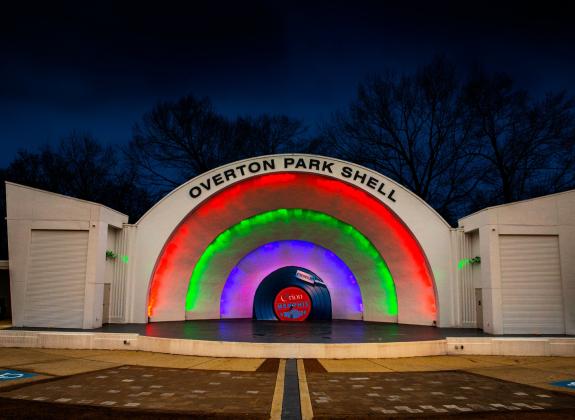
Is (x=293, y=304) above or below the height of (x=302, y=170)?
below

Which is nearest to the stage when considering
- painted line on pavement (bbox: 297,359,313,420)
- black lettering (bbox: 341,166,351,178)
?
painted line on pavement (bbox: 297,359,313,420)

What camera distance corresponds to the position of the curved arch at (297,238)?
2003 cm

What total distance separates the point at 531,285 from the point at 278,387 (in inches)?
424

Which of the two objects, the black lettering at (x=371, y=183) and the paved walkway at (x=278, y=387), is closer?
the paved walkway at (x=278, y=387)

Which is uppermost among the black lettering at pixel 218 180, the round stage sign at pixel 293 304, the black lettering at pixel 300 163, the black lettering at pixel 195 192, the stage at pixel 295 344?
the black lettering at pixel 300 163

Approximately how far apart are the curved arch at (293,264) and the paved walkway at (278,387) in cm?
998

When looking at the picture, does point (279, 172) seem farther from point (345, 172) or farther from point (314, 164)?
point (345, 172)

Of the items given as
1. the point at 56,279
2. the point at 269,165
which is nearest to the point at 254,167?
the point at 269,165

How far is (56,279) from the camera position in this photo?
1603cm

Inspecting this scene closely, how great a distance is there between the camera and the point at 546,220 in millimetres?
15664

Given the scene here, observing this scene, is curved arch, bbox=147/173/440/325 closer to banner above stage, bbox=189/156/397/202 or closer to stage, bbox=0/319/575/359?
banner above stage, bbox=189/156/397/202

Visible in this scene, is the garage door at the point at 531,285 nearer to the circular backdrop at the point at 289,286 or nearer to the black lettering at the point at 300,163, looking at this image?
the black lettering at the point at 300,163

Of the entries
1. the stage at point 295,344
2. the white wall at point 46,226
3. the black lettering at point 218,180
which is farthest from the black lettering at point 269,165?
the stage at point 295,344

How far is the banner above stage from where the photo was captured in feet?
57.4
